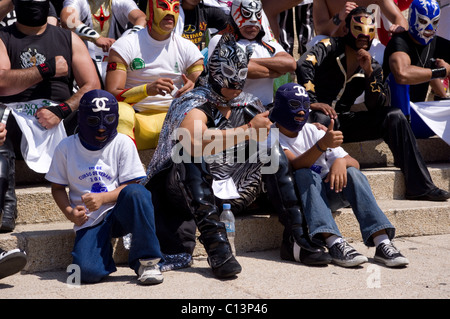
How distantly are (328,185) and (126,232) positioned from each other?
1.62m

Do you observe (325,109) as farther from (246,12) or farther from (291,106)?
(246,12)

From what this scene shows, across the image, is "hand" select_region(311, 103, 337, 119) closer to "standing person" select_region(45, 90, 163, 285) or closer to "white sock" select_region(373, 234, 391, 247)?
"white sock" select_region(373, 234, 391, 247)

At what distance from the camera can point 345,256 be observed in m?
4.55

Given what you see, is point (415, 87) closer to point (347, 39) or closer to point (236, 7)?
point (347, 39)

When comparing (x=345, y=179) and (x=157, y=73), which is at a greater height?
(x=157, y=73)

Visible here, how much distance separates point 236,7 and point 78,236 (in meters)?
2.79

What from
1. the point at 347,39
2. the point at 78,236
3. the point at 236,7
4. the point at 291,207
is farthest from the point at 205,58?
the point at 78,236

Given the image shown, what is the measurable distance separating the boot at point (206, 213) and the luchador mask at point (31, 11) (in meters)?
1.85

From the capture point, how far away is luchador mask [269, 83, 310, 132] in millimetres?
4906

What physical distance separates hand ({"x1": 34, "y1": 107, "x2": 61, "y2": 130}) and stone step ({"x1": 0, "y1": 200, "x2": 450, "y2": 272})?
751mm

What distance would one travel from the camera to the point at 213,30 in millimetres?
7059

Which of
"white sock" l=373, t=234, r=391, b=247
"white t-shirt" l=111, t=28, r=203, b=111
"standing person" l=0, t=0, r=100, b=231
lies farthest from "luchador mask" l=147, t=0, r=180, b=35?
"white sock" l=373, t=234, r=391, b=247

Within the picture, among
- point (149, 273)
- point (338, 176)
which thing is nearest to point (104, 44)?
point (338, 176)

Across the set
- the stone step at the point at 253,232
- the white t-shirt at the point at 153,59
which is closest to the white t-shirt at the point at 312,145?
the stone step at the point at 253,232
